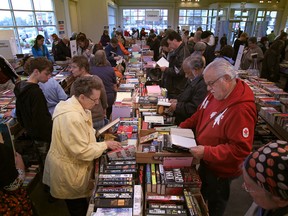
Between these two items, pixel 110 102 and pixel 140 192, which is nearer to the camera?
pixel 140 192

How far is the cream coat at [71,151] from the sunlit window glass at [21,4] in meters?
7.60

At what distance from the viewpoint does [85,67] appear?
114 inches

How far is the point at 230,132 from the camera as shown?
1600 mm

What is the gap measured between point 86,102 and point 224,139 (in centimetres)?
119

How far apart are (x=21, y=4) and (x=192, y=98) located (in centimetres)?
819

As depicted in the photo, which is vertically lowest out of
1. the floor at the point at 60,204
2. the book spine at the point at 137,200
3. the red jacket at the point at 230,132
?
the floor at the point at 60,204

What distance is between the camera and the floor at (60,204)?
2.64 meters

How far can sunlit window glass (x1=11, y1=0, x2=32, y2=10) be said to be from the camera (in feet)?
24.2

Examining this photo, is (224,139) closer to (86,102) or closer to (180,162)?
(180,162)

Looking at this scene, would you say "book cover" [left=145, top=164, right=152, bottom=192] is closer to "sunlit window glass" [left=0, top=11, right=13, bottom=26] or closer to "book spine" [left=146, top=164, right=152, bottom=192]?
"book spine" [left=146, top=164, right=152, bottom=192]

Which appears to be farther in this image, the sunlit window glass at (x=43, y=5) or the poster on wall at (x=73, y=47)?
the sunlit window glass at (x=43, y=5)

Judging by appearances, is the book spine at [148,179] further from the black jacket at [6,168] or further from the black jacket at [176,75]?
the black jacket at [176,75]

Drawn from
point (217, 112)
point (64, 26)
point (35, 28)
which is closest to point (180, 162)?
point (217, 112)

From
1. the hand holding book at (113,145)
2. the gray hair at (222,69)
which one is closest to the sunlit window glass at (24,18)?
the hand holding book at (113,145)
